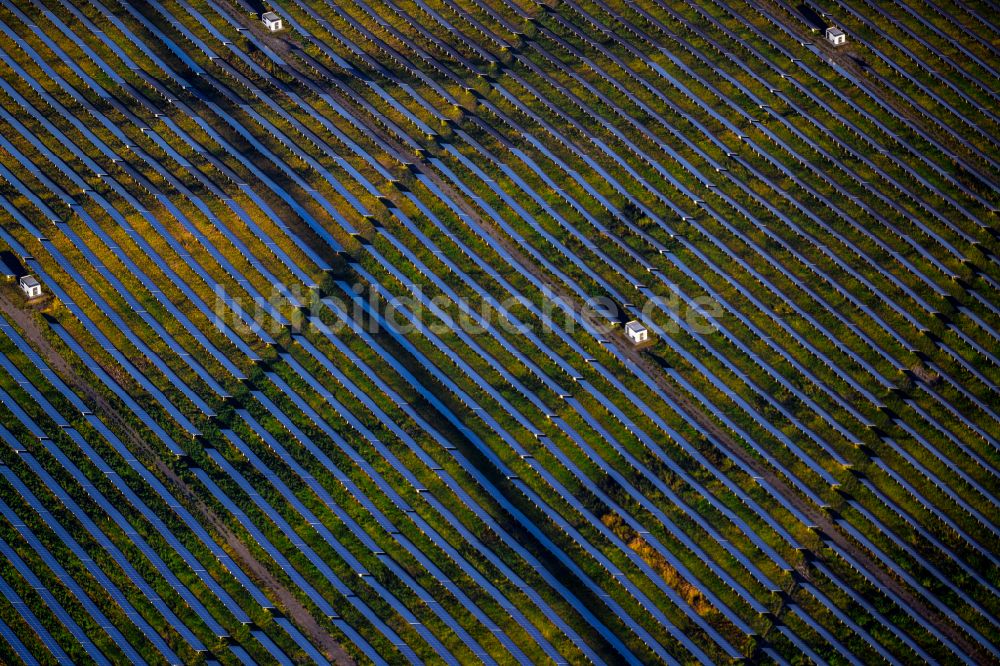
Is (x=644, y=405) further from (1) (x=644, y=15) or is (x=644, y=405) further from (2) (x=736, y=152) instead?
(1) (x=644, y=15)

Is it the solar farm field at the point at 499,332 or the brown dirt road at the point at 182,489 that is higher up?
the solar farm field at the point at 499,332

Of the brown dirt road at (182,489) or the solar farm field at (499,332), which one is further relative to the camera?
the solar farm field at (499,332)

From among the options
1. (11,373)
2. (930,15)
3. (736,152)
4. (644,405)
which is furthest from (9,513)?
(930,15)

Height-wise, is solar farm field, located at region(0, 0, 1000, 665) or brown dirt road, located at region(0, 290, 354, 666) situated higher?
solar farm field, located at region(0, 0, 1000, 665)

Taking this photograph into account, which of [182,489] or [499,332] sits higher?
[499,332]

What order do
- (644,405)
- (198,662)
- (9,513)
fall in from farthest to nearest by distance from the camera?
(644,405) → (9,513) → (198,662)

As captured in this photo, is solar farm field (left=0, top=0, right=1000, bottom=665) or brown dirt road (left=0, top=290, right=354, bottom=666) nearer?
brown dirt road (left=0, top=290, right=354, bottom=666)

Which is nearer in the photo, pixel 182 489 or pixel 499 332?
pixel 182 489

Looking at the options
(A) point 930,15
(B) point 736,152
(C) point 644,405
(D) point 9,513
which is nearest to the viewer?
(D) point 9,513
